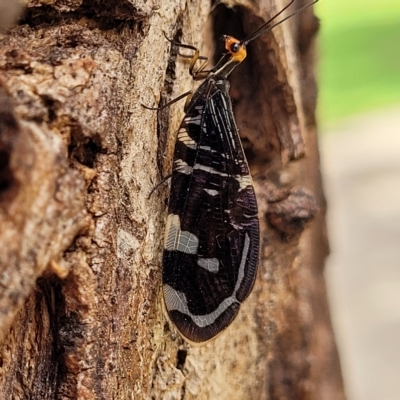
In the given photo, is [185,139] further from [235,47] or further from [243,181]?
[235,47]

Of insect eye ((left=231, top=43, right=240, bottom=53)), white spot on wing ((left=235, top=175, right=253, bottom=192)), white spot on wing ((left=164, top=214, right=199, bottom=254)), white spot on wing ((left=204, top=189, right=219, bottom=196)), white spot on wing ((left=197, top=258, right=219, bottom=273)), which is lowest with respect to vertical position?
white spot on wing ((left=197, top=258, right=219, bottom=273))

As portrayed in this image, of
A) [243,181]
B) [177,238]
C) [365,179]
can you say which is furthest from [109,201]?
[365,179]

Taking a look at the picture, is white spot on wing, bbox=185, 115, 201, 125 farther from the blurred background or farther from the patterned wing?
the blurred background

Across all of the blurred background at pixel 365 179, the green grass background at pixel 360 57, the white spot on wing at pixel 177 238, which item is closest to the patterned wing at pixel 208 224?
the white spot on wing at pixel 177 238

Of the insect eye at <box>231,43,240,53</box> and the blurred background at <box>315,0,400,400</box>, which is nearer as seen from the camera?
the insect eye at <box>231,43,240,53</box>

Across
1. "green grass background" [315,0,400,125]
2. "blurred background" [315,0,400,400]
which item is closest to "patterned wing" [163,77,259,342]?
"blurred background" [315,0,400,400]

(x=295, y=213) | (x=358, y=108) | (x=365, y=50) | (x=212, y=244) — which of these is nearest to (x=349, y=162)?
(x=358, y=108)

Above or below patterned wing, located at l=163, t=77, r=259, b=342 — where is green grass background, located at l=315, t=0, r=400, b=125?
above
